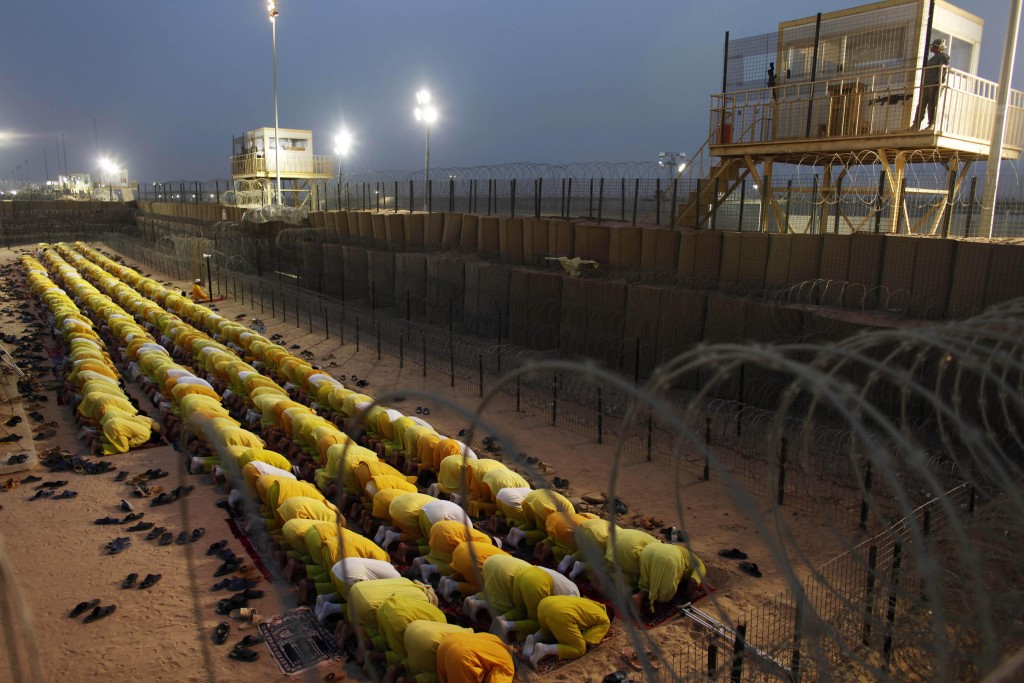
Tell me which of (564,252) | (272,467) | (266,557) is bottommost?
(266,557)

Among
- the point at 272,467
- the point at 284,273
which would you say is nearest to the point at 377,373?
the point at 272,467

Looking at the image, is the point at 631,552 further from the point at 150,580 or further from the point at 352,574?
the point at 150,580

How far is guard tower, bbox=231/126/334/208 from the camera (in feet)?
162

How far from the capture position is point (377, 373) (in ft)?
64.0

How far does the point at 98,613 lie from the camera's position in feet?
28.6

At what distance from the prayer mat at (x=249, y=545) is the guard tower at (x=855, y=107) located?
41.2 ft

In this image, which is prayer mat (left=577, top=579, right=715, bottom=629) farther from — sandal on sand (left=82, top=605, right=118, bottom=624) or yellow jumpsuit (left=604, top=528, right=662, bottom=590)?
sandal on sand (left=82, top=605, right=118, bottom=624)

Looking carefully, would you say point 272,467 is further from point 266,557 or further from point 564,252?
point 564,252

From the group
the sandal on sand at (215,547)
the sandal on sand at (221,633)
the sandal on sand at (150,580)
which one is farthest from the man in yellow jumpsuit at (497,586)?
the sandal on sand at (150,580)

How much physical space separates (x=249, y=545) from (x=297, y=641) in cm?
275

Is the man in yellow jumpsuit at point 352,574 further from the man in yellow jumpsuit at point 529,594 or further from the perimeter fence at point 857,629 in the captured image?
the perimeter fence at point 857,629

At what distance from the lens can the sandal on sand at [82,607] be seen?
8.74 m

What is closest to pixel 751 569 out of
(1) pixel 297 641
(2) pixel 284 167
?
(1) pixel 297 641

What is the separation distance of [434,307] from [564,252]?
547cm
